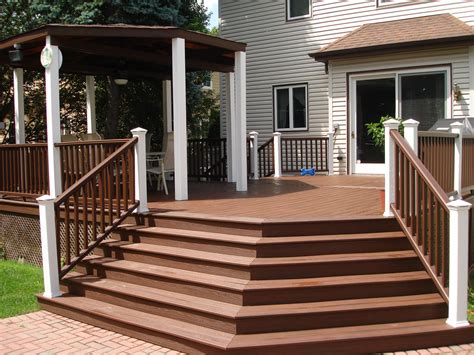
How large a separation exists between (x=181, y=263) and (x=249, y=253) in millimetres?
761

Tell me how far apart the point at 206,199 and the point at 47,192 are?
2.32 metres

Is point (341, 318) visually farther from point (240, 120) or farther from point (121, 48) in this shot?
point (121, 48)

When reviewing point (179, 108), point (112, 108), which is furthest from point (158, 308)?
point (112, 108)

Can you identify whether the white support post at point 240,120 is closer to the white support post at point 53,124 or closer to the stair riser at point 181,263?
the white support post at point 53,124

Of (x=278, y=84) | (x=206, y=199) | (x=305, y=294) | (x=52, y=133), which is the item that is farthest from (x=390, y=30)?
(x=305, y=294)

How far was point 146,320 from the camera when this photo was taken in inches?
190

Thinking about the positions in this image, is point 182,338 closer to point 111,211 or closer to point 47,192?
point 111,211

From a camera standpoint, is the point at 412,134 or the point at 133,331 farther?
the point at 412,134

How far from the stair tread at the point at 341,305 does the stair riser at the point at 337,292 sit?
47 millimetres

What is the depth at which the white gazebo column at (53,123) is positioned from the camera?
283 inches

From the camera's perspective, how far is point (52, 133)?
→ 7309 millimetres

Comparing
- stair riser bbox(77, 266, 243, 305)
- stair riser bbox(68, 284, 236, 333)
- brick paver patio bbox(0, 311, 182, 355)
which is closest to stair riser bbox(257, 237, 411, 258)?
stair riser bbox(77, 266, 243, 305)

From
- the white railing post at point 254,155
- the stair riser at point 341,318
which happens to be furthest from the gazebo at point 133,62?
the stair riser at point 341,318

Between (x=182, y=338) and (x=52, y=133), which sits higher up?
(x=52, y=133)
